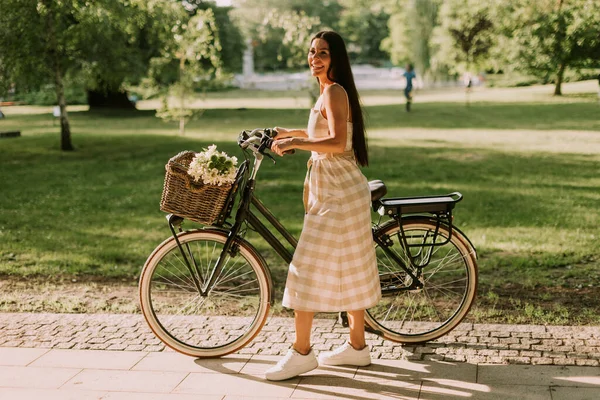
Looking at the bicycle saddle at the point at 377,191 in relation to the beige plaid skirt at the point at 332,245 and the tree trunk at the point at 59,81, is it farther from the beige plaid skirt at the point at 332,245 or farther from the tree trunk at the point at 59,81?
the tree trunk at the point at 59,81

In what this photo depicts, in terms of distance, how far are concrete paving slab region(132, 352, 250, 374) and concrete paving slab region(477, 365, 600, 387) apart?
4.60ft

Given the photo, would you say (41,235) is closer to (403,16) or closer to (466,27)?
(466,27)

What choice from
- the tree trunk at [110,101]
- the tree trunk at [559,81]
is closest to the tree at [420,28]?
the tree trunk at [559,81]

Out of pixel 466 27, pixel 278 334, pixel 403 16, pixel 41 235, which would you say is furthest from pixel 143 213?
pixel 403 16

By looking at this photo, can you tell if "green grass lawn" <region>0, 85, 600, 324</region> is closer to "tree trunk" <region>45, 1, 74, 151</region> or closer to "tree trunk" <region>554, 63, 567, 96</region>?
"tree trunk" <region>45, 1, 74, 151</region>

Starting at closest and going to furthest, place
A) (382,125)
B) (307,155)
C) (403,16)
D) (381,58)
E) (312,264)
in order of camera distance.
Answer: (312,264) < (307,155) < (382,125) < (403,16) < (381,58)

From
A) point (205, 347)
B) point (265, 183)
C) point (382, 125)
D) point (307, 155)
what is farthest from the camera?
point (382, 125)

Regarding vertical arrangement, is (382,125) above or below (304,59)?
below

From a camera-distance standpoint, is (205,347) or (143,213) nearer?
(205,347)

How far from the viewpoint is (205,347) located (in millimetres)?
4672

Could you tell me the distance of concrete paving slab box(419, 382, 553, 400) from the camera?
3.96 metres

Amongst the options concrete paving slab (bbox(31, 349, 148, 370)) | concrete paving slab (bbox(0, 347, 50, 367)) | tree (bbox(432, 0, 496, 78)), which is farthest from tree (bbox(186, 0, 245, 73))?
concrete paving slab (bbox(31, 349, 148, 370))

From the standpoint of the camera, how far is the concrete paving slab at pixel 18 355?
4.67 metres

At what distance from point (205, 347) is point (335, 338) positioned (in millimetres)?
893
